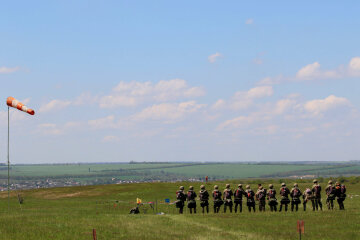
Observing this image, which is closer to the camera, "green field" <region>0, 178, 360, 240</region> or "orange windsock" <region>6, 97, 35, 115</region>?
"green field" <region>0, 178, 360, 240</region>

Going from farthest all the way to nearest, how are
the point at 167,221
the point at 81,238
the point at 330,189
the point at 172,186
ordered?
the point at 172,186
the point at 330,189
the point at 167,221
the point at 81,238

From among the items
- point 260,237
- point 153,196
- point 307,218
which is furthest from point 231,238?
point 153,196

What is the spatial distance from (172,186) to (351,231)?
49.5 m

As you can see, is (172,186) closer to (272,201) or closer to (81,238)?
(272,201)

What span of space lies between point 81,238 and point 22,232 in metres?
3.30

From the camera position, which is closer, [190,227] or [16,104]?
[190,227]

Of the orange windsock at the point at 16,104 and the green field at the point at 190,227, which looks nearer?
the green field at the point at 190,227

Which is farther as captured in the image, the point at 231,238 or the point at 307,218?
the point at 307,218

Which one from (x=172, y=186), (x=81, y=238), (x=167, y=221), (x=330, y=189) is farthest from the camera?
(x=172, y=186)

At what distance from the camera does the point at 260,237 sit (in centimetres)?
2309

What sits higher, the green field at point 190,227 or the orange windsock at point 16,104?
the orange windsock at point 16,104

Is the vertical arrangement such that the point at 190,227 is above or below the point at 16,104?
below

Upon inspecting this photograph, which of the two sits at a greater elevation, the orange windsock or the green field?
the orange windsock

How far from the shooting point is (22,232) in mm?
24094
